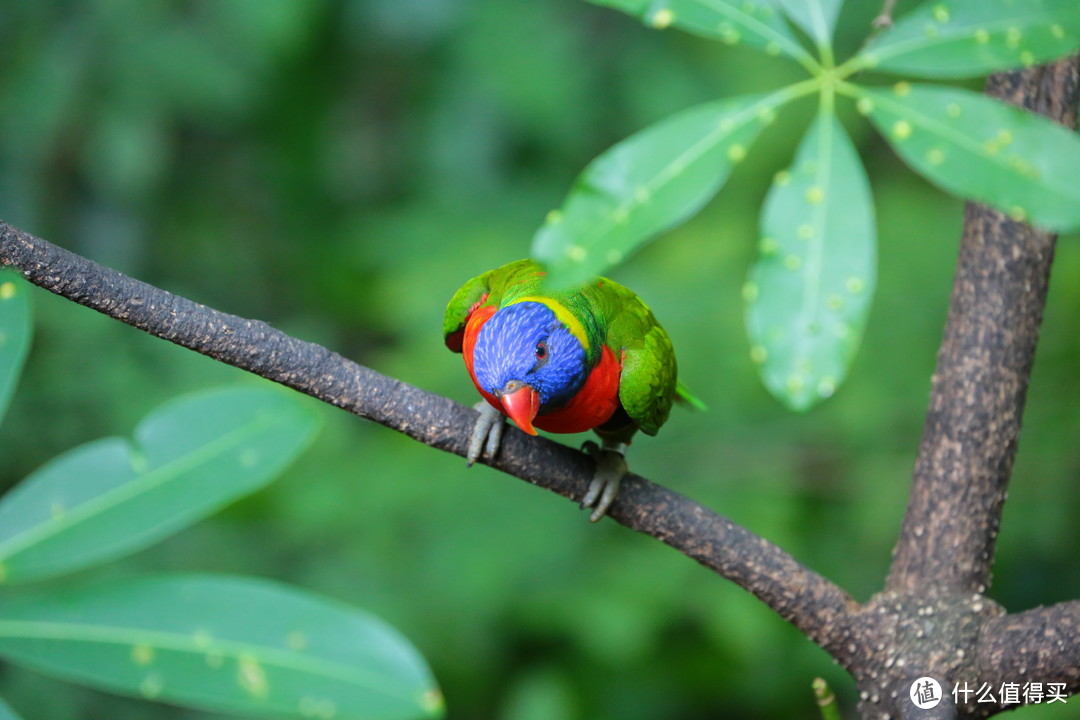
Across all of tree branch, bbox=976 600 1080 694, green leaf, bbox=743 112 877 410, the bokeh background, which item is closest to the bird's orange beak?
green leaf, bbox=743 112 877 410

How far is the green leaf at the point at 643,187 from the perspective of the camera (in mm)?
842

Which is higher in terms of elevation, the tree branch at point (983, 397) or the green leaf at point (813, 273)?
the tree branch at point (983, 397)

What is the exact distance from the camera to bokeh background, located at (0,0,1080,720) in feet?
10.2

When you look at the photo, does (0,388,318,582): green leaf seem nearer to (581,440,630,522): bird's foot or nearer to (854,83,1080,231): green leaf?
(854,83,1080,231): green leaf

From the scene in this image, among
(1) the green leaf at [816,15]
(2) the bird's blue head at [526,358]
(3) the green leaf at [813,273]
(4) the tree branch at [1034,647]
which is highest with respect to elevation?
(2) the bird's blue head at [526,358]

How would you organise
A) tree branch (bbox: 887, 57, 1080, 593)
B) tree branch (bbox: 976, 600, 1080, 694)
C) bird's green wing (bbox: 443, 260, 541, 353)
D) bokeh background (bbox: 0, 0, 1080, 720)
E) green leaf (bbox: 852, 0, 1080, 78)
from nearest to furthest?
green leaf (bbox: 852, 0, 1080, 78)
tree branch (bbox: 976, 600, 1080, 694)
tree branch (bbox: 887, 57, 1080, 593)
bird's green wing (bbox: 443, 260, 541, 353)
bokeh background (bbox: 0, 0, 1080, 720)

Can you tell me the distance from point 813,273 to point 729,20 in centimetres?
31

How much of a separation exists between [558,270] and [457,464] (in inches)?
99.9

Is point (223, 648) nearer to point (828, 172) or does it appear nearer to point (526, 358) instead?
point (828, 172)

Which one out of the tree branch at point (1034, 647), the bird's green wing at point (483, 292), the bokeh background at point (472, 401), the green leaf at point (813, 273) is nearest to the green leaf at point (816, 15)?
the green leaf at point (813, 273)

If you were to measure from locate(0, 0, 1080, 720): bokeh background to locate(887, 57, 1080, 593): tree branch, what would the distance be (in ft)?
4.26

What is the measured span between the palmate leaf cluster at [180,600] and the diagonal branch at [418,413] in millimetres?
439

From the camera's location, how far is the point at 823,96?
949mm

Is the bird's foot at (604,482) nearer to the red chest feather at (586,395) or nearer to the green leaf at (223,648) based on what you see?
the red chest feather at (586,395)
